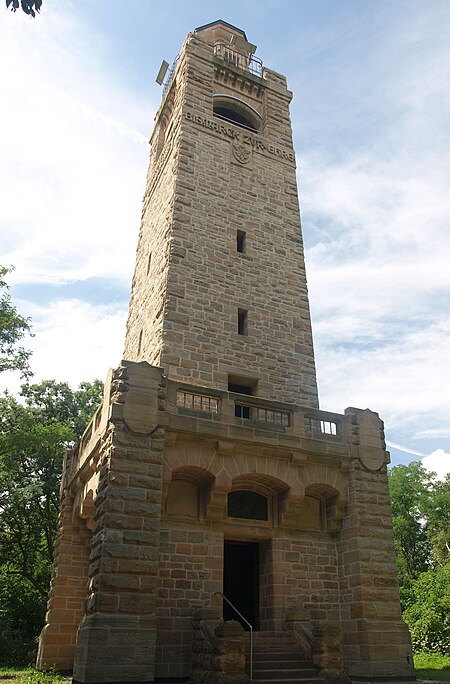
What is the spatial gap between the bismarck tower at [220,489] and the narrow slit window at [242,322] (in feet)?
0.43

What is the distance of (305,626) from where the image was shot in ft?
35.2

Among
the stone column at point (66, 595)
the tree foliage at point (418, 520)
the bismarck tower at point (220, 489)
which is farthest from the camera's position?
the tree foliage at point (418, 520)

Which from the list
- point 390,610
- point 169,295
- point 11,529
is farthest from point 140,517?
point 11,529

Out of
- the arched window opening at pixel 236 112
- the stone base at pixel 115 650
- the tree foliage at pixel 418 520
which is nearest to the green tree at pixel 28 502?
the stone base at pixel 115 650

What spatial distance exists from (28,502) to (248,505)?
44.2ft

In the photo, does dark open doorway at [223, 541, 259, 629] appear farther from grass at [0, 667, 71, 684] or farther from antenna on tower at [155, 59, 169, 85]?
antenna on tower at [155, 59, 169, 85]

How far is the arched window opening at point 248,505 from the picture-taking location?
475 inches

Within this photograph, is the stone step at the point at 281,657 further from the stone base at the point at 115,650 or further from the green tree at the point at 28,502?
the green tree at the point at 28,502

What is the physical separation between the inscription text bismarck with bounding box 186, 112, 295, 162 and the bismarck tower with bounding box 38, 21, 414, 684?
22 cm

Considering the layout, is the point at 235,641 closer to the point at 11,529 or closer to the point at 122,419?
the point at 122,419

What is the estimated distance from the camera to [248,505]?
40.2 feet

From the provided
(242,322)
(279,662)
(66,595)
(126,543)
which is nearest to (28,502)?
(66,595)

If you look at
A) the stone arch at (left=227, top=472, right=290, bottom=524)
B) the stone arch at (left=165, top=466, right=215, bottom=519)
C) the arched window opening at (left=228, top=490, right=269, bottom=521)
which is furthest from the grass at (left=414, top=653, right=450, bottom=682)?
the stone arch at (left=165, top=466, right=215, bottom=519)

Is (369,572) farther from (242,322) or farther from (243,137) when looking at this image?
(243,137)
